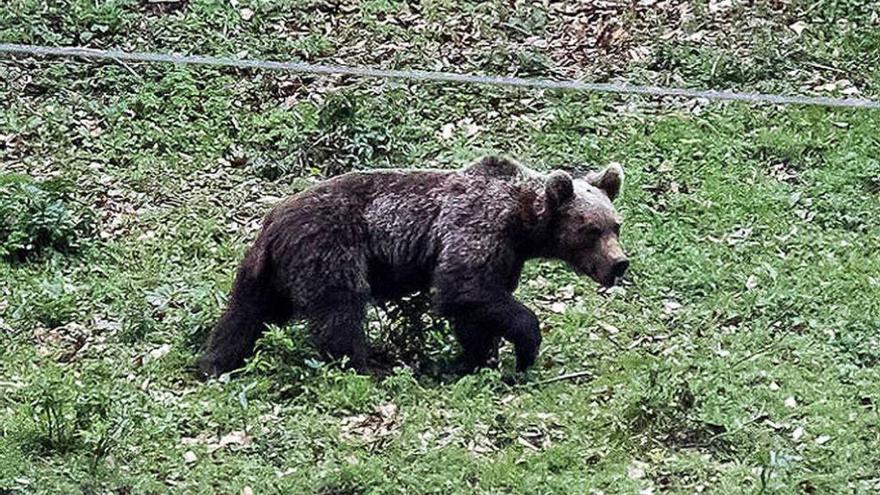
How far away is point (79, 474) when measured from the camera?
6.79 metres

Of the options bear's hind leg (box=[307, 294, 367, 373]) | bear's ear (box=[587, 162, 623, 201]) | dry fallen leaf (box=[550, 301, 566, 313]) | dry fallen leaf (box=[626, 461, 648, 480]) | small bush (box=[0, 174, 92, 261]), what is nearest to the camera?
dry fallen leaf (box=[626, 461, 648, 480])

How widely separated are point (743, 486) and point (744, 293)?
111 inches

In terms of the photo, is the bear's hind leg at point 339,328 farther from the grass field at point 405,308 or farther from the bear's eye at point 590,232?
the bear's eye at point 590,232

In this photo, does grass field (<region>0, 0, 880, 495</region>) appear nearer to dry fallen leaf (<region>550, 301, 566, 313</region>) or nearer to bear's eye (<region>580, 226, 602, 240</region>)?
dry fallen leaf (<region>550, 301, 566, 313</region>)

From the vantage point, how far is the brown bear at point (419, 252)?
8195mm

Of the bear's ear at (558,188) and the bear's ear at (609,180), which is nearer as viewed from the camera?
the bear's ear at (558,188)

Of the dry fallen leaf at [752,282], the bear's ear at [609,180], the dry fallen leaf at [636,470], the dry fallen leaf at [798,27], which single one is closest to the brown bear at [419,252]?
the bear's ear at [609,180]

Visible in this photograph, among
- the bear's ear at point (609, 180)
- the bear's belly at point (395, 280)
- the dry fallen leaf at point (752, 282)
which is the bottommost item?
the dry fallen leaf at point (752, 282)

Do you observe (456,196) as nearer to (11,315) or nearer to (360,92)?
(11,315)

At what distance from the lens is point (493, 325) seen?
8.23 metres

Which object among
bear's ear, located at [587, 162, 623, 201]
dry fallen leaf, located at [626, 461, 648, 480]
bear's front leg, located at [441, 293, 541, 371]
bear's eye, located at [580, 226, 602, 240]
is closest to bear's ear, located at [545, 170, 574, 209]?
bear's eye, located at [580, 226, 602, 240]

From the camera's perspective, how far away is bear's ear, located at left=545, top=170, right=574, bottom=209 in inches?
333

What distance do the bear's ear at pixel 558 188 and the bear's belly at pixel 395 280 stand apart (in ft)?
2.66

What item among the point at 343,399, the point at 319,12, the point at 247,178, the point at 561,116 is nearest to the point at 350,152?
the point at 247,178
